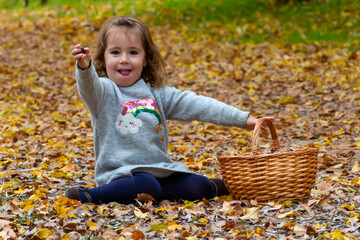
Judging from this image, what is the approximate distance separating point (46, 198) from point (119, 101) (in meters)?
0.78

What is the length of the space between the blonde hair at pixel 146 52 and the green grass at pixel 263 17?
6461 mm

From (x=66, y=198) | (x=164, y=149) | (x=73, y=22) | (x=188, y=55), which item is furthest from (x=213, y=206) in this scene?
(x=73, y=22)

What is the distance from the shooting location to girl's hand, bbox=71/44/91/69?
319 cm

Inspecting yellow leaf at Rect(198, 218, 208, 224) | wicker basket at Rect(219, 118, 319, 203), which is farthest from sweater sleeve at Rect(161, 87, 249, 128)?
yellow leaf at Rect(198, 218, 208, 224)

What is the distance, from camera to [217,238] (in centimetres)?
279

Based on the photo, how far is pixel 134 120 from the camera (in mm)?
3557

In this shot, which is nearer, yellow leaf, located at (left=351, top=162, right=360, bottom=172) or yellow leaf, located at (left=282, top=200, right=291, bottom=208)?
yellow leaf, located at (left=282, top=200, right=291, bottom=208)

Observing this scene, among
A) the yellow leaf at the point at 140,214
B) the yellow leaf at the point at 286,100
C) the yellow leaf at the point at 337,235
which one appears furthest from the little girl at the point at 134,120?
the yellow leaf at the point at 286,100

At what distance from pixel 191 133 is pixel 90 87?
113 inches

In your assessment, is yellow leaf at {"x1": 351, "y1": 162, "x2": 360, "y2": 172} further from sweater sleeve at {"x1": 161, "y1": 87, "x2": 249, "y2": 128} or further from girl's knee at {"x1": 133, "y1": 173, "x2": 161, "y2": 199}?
girl's knee at {"x1": 133, "y1": 173, "x2": 161, "y2": 199}

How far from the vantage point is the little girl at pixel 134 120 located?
11.3ft

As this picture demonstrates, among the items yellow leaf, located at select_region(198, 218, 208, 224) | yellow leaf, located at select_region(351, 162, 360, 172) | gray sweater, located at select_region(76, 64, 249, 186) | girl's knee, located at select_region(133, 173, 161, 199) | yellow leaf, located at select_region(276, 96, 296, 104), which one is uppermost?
gray sweater, located at select_region(76, 64, 249, 186)

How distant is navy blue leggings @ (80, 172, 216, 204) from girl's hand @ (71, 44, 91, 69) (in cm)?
72

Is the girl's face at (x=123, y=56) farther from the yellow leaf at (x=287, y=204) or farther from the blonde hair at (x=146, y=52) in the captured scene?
the yellow leaf at (x=287, y=204)
